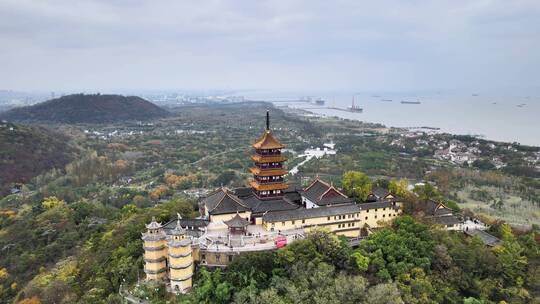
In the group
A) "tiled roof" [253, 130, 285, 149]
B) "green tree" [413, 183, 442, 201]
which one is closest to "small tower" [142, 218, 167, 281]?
"tiled roof" [253, 130, 285, 149]

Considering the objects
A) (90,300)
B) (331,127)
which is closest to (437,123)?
(331,127)

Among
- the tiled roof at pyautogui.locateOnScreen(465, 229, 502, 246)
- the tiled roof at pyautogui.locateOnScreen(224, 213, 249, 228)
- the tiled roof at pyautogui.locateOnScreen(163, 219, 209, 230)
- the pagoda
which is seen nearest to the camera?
the tiled roof at pyautogui.locateOnScreen(224, 213, 249, 228)

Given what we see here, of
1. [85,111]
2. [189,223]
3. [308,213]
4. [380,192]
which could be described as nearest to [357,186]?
[380,192]

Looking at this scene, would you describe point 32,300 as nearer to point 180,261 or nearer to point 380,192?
point 180,261

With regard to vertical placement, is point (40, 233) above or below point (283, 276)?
below

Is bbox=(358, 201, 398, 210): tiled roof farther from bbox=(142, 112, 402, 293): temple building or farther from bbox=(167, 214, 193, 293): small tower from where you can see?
bbox=(167, 214, 193, 293): small tower

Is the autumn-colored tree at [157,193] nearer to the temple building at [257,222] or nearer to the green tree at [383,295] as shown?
the temple building at [257,222]

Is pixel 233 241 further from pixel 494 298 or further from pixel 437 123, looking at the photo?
Answer: pixel 437 123
